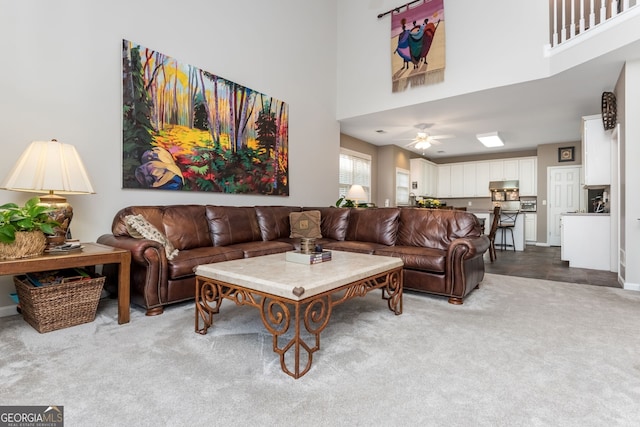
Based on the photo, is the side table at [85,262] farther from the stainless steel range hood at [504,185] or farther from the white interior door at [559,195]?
the stainless steel range hood at [504,185]

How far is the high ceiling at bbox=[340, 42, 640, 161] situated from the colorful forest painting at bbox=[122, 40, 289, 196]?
2099 millimetres

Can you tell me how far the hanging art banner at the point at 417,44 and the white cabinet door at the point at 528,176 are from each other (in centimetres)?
509

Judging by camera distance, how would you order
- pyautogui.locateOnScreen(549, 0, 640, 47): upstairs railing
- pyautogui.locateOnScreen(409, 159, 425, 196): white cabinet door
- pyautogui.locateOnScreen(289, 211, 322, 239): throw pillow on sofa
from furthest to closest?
pyautogui.locateOnScreen(409, 159, 425, 196): white cabinet door
pyautogui.locateOnScreen(289, 211, 322, 239): throw pillow on sofa
pyautogui.locateOnScreen(549, 0, 640, 47): upstairs railing

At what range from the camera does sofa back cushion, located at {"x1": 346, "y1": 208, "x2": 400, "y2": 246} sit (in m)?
3.99

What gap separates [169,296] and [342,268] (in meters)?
1.48

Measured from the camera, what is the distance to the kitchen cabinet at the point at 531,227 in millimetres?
8117

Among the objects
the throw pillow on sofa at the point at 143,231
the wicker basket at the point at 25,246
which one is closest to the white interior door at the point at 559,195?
the throw pillow on sofa at the point at 143,231

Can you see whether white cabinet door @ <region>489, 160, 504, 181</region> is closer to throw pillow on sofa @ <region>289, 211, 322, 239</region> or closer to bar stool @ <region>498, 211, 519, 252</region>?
bar stool @ <region>498, 211, 519, 252</region>

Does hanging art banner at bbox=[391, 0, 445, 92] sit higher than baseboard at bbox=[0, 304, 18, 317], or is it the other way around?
hanging art banner at bbox=[391, 0, 445, 92]

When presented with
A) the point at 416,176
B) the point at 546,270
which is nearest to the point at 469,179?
the point at 416,176

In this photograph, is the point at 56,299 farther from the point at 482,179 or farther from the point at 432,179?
the point at 482,179

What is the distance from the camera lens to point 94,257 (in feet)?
7.47

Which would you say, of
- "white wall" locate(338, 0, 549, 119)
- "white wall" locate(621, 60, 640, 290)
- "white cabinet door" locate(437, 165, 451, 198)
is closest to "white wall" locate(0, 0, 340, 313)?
"white wall" locate(338, 0, 549, 119)

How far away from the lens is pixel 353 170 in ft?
24.2
